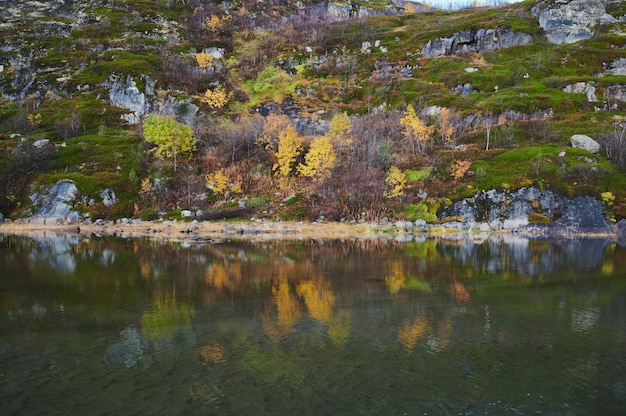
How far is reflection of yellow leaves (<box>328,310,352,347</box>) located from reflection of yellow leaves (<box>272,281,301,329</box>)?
1530 mm

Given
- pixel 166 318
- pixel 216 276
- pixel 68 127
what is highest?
pixel 68 127

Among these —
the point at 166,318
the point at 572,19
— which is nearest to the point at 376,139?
the point at 166,318

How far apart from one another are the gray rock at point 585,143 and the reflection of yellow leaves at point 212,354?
7118 centimetres

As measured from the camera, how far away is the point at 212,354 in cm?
1310

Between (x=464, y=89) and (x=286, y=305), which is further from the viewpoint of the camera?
(x=464, y=89)

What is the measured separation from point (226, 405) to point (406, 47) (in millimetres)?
125482

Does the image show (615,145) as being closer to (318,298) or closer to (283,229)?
(283,229)

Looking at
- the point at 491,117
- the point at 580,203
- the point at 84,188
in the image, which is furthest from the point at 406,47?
the point at 84,188

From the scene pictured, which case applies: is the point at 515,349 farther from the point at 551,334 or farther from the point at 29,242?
the point at 29,242

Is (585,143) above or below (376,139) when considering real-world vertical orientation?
below

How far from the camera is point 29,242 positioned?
138 ft

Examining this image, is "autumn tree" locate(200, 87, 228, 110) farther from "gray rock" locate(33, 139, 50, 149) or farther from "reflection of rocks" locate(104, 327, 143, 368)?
"reflection of rocks" locate(104, 327, 143, 368)

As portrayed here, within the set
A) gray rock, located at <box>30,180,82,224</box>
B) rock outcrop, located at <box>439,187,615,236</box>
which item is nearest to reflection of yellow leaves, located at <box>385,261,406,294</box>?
rock outcrop, located at <box>439,187,615,236</box>

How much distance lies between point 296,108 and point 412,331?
83231 millimetres
